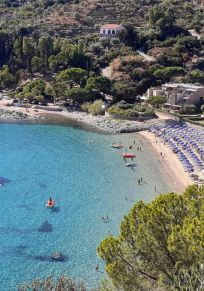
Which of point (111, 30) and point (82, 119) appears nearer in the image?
point (82, 119)

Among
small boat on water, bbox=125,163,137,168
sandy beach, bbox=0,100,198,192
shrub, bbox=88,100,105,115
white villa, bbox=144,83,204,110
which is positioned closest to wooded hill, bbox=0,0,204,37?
white villa, bbox=144,83,204,110

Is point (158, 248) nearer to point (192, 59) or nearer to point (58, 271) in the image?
point (58, 271)

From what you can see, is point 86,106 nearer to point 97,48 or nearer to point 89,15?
point 97,48

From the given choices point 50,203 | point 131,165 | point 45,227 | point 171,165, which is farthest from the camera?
point 131,165

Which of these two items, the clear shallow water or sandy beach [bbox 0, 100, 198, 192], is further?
sandy beach [bbox 0, 100, 198, 192]

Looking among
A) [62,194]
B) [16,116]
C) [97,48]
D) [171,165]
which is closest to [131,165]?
[171,165]

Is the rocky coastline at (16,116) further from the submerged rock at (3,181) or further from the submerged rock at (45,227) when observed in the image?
the submerged rock at (45,227)

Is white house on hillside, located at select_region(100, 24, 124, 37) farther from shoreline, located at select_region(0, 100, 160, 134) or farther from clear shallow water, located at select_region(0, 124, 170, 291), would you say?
clear shallow water, located at select_region(0, 124, 170, 291)
